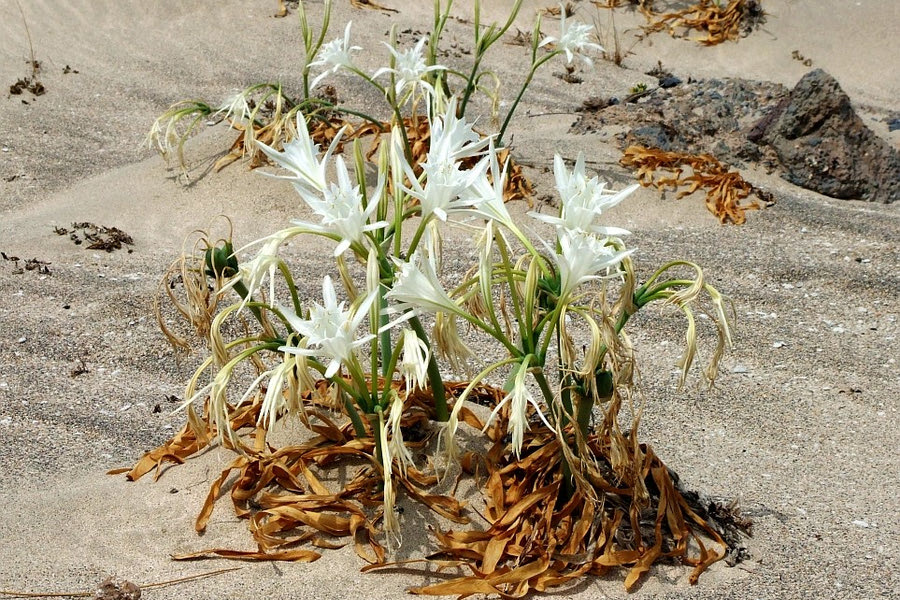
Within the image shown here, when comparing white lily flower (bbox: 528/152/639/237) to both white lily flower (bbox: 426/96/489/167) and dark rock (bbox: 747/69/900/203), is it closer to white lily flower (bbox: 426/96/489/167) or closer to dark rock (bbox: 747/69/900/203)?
white lily flower (bbox: 426/96/489/167)

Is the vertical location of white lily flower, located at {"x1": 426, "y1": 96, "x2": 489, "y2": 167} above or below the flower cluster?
above

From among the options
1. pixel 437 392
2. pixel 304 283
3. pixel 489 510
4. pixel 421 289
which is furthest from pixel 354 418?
pixel 304 283

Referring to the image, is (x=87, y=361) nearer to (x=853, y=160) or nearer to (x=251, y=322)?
(x=251, y=322)

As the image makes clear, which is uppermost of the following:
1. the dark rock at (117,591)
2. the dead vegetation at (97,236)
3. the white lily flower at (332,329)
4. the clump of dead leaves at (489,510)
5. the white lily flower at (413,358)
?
the white lily flower at (332,329)

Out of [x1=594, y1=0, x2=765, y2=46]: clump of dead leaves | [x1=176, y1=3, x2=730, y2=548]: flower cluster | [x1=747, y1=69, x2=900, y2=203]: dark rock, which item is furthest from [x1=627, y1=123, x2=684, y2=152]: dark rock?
[x1=176, y1=3, x2=730, y2=548]: flower cluster

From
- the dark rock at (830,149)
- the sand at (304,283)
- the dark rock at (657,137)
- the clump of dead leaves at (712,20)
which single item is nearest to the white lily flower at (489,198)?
the sand at (304,283)

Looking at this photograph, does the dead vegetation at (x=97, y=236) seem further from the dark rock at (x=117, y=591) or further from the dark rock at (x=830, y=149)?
the dark rock at (x=830, y=149)
